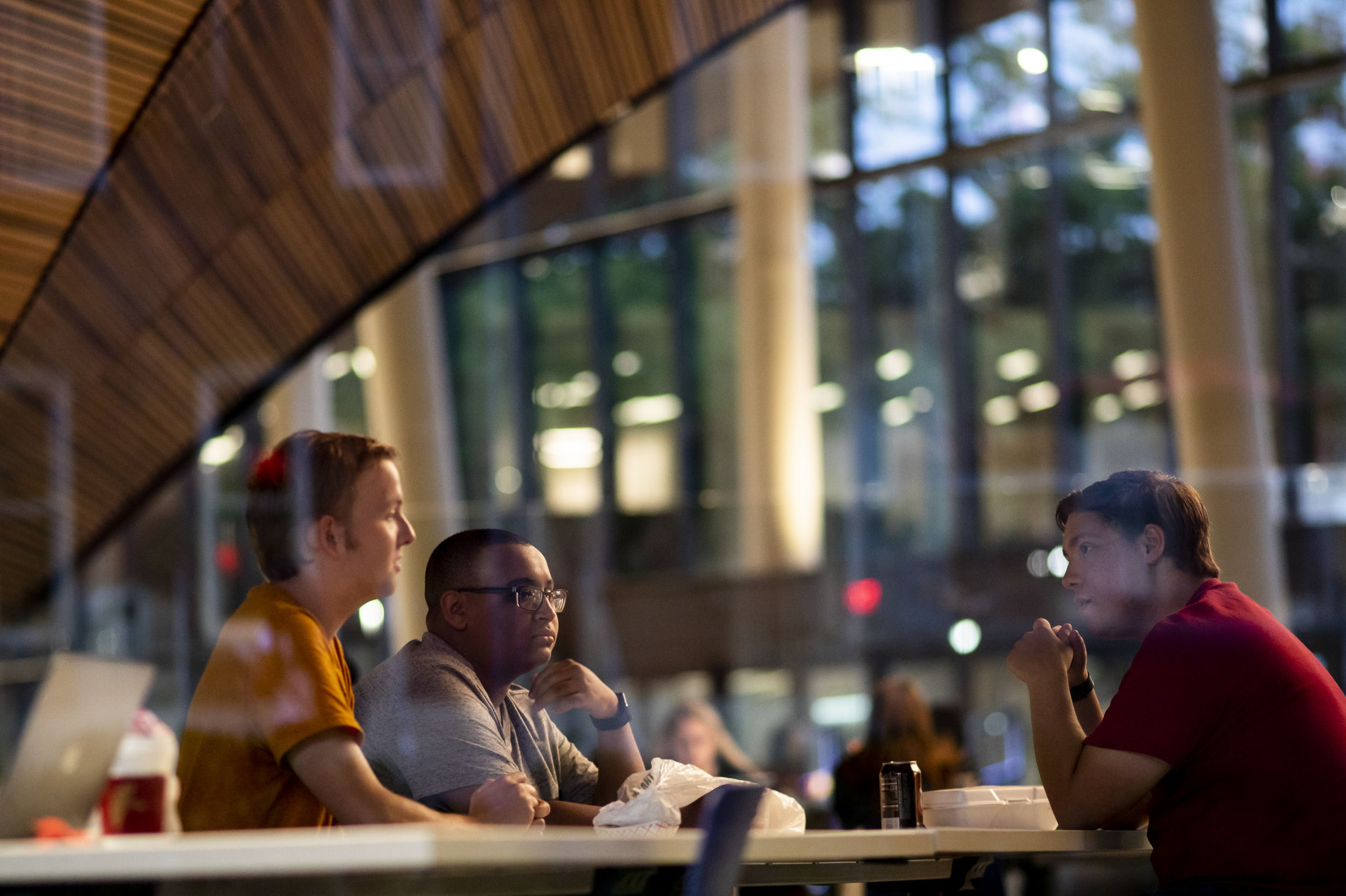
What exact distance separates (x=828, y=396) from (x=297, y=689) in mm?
8683

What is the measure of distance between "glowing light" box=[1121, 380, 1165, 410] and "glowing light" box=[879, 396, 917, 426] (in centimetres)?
151

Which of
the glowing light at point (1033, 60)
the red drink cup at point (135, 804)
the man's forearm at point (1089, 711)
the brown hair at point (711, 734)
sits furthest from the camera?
the glowing light at point (1033, 60)

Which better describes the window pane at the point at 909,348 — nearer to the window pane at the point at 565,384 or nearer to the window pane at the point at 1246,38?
the window pane at the point at 1246,38

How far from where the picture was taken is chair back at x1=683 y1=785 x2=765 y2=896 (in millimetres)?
1571

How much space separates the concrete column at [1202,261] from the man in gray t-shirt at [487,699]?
5.08 m

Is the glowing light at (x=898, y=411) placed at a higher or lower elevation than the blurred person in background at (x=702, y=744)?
higher

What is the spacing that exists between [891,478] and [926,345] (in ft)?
3.29

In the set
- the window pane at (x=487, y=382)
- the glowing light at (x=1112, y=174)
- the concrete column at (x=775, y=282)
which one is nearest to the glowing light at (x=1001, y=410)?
the concrete column at (x=775, y=282)

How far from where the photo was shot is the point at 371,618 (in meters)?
2.66

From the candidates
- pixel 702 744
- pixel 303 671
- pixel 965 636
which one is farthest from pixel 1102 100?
pixel 303 671

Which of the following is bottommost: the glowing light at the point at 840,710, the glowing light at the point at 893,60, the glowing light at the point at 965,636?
the glowing light at the point at 840,710

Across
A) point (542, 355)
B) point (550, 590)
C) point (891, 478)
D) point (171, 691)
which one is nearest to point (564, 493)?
point (542, 355)

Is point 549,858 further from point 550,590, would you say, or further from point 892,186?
point 892,186

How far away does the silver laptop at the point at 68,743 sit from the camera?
2.02m
